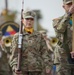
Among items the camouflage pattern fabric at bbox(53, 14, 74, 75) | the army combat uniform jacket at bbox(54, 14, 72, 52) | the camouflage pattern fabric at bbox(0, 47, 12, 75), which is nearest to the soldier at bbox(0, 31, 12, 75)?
the camouflage pattern fabric at bbox(0, 47, 12, 75)

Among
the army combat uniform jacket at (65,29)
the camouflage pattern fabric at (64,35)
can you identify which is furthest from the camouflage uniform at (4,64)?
the army combat uniform jacket at (65,29)

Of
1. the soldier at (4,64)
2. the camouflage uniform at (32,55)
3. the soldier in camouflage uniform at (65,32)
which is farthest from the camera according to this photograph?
the soldier at (4,64)

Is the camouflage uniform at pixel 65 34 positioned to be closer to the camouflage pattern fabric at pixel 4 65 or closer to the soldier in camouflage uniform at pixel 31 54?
the soldier in camouflage uniform at pixel 31 54

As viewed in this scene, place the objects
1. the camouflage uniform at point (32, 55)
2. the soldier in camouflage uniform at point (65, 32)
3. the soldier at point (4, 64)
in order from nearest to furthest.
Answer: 1. the soldier in camouflage uniform at point (65, 32)
2. the camouflage uniform at point (32, 55)
3. the soldier at point (4, 64)

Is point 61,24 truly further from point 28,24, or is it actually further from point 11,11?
point 11,11

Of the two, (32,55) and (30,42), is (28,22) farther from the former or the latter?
(32,55)

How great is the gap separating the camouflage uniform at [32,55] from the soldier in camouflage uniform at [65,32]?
28 cm

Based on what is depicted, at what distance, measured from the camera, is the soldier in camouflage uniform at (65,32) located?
7.28 m

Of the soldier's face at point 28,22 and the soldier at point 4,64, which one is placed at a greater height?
the soldier's face at point 28,22

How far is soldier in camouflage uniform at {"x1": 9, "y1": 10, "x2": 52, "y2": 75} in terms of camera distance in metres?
7.54

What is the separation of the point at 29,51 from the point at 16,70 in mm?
372

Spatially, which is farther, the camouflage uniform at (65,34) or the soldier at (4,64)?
the soldier at (4,64)

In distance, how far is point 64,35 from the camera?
756 centimetres

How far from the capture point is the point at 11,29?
14.5 metres
